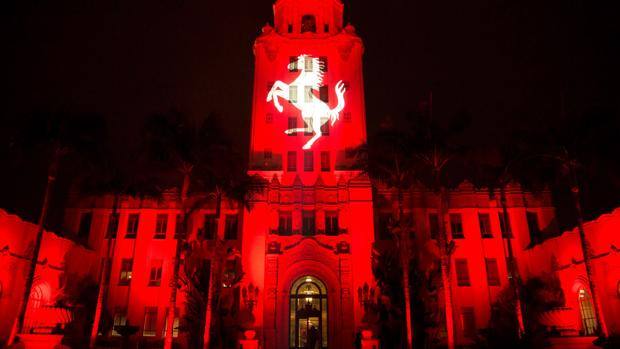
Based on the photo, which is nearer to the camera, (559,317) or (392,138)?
(392,138)

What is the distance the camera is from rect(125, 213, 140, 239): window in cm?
4175

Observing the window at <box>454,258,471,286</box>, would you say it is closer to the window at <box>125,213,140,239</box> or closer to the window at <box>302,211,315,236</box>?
the window at <box>302,211,315,236</box>

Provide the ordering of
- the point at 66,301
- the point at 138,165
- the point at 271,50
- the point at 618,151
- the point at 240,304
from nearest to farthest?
the point at 618,151, the point at 138,165, the point at 66,301, the point at 240,304, the point at 271,50

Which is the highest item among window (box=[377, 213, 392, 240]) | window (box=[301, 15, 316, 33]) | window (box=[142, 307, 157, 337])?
window (box=[301, 15, 316, 33])

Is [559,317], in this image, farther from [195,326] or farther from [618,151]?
[195,326]

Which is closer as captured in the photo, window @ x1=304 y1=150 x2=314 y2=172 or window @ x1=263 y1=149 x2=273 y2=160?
window @ x1=304 y1=150 x2=314 y2=172

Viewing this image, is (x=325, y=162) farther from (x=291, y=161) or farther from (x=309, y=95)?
(x=309, y=95)

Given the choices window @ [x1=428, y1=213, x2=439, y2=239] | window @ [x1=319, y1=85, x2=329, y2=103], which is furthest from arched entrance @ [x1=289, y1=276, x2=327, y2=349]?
window @ [x1=319, y1=85, x2=329, y2=103]

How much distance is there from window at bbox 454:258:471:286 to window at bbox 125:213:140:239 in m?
28.0

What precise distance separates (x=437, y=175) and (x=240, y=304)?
57.3 feet

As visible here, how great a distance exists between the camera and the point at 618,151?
25016 millimetres

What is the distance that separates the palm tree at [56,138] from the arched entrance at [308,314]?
711 inches

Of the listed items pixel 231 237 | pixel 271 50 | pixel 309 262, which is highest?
pixel 271 50

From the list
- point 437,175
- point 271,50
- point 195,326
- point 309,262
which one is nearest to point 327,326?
point 309,262
